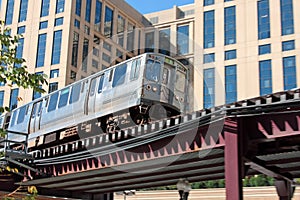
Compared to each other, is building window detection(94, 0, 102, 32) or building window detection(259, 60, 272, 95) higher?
building window detection(94, 0, 102, 32)

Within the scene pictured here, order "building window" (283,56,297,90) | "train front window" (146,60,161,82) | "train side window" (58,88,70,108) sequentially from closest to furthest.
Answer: "train front window" (146,60,161,82) → "train side window" (58,88,70,108) → "building window" (283,56,297,90)

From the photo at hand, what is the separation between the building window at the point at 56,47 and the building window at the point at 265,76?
24700 millimetres

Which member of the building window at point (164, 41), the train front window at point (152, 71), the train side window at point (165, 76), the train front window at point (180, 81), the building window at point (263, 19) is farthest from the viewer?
the building window at point (164, 41)

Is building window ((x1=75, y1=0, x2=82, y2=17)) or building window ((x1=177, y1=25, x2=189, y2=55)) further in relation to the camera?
building window ((x1=177, y1=25, x2=189, y2=55))

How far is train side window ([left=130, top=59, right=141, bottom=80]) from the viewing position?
1909 cm

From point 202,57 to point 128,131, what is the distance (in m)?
50.1

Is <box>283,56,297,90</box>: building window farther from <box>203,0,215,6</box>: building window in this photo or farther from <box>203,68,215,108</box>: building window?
<box>203,0,215,6</box>: building window

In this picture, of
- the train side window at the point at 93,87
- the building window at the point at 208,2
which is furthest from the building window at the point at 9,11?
the train side window at the point at 93,87

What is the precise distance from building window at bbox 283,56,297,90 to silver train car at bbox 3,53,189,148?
38.4 m

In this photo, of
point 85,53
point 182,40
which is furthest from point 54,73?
point 182,40

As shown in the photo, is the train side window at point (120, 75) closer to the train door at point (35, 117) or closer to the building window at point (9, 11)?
the train door at point (35, 117)

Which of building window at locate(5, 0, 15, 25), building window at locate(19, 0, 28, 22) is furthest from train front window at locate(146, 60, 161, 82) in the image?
building window at locate(5, 0, 15, 25)

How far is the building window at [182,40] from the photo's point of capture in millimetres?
72250

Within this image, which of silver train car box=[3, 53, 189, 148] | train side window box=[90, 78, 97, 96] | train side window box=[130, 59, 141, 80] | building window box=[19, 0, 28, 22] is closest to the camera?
silver train car box=[3, 53, 189, 148]
